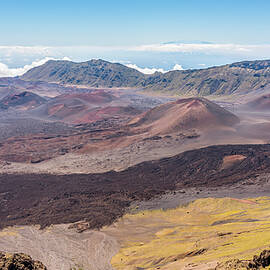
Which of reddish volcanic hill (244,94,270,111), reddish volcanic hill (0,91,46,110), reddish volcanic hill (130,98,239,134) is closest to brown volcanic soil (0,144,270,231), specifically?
reddish volcanic hill (130,98,239,134)

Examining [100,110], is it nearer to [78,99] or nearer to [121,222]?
[78,99]

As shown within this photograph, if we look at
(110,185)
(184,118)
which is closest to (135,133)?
(184,118)

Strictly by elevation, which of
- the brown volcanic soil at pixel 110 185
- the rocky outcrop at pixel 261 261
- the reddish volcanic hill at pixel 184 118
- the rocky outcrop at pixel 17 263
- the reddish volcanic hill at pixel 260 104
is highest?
the reddish volcanic hill at pixel 260 104

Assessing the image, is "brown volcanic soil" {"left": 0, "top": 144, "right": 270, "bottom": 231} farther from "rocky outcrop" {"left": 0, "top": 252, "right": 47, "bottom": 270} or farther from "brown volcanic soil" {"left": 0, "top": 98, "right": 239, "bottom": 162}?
"rocky outcrop" {"left": 0, "top": 252, "right": 47, "bottom": 270}

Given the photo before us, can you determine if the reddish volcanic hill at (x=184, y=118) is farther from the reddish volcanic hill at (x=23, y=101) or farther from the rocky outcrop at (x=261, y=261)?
the reddish volcanic hill at (x=23, y=101)

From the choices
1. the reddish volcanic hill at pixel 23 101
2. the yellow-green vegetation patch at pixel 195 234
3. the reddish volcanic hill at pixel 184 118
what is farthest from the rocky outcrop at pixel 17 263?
the reddish volcanic hill at pixel 23 101

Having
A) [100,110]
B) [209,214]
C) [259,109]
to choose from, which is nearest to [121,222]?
[209,214]

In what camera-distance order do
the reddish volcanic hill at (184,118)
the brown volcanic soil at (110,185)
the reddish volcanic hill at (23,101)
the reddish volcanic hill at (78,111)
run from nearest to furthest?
the brown volcanic soil at (110,185)
the reddish volcanic hill at (184,118)
the reddish volcanic hill at (78,111)
the reddish volcanic hill at (23,101)

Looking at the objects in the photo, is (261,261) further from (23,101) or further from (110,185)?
(23,101)
